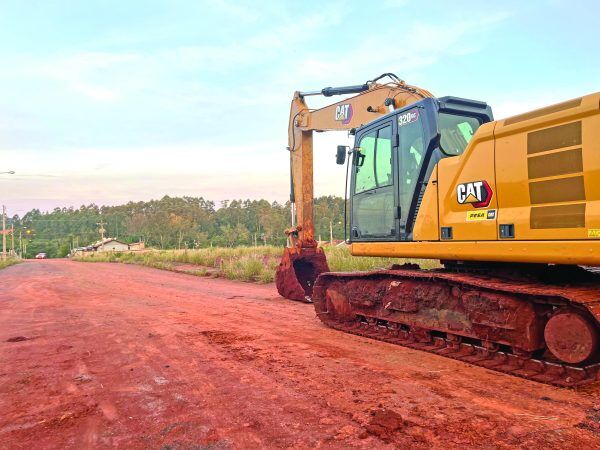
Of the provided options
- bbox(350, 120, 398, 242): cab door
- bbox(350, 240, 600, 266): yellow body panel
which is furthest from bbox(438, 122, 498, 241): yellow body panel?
bbox(350, 120, 398, 242): cab door

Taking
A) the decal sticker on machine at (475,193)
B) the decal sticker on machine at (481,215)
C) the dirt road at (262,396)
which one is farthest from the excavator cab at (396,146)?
the dirt road at (262,396)

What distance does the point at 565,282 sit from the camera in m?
4.86

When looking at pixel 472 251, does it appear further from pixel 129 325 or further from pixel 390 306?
pixel 129 325

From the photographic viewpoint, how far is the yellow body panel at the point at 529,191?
3984 mm

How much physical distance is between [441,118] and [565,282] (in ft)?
7.66

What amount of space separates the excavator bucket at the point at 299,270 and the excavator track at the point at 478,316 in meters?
3.55

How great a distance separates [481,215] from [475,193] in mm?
248

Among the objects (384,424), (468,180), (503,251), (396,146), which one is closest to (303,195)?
(396,146)

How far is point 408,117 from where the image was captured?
5.95 meters

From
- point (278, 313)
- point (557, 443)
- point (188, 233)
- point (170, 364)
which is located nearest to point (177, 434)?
point (170, 364)

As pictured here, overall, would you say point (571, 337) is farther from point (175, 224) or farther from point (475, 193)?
point (175, 224)

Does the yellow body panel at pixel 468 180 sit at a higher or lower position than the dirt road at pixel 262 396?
higher

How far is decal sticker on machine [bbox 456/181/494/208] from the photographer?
15.7ft

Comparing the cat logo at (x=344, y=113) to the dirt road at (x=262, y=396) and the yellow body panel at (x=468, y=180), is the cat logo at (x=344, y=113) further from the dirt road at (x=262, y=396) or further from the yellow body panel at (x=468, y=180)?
the dirt road at (x=262, y=396)
